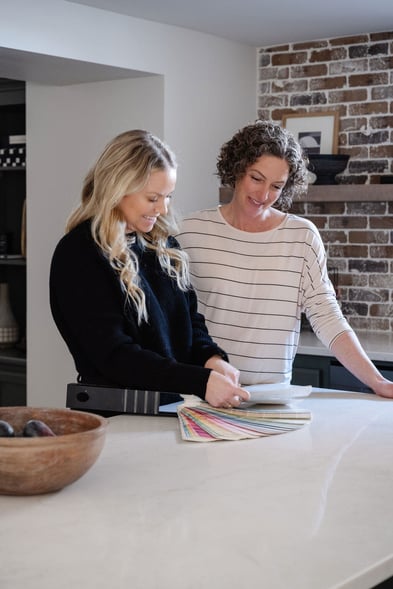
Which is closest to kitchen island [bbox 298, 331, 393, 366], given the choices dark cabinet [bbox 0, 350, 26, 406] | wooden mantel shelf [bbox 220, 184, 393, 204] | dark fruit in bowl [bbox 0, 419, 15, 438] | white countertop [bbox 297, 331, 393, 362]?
white countertop [bbox 297, 331, 393, 362]

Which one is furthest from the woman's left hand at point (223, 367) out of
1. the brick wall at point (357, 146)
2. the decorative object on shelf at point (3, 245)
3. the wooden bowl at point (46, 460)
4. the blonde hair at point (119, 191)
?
the decorative object on shelf at point (3, 245)

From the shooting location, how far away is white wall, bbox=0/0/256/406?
453cm

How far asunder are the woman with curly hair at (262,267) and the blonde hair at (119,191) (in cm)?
51

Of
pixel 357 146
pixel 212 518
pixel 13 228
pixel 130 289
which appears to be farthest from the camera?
pixel 13 228

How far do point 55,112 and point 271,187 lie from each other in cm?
253

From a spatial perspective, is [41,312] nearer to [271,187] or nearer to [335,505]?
[271,187]

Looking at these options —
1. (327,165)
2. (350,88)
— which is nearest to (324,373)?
(327,165)

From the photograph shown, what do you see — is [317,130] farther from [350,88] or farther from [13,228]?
[13,228]

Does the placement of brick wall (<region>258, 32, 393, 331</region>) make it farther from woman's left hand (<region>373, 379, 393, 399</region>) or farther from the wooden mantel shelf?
woman's left hand (<region>373, 379, 393, 399</region>)

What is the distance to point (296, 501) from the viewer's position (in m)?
1.72

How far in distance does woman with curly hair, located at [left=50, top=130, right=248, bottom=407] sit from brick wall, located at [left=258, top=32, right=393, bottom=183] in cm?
Result: 263

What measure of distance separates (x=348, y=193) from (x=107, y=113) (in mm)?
1360

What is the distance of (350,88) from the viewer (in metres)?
5.14

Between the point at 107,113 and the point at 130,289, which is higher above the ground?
the point at 107,113
